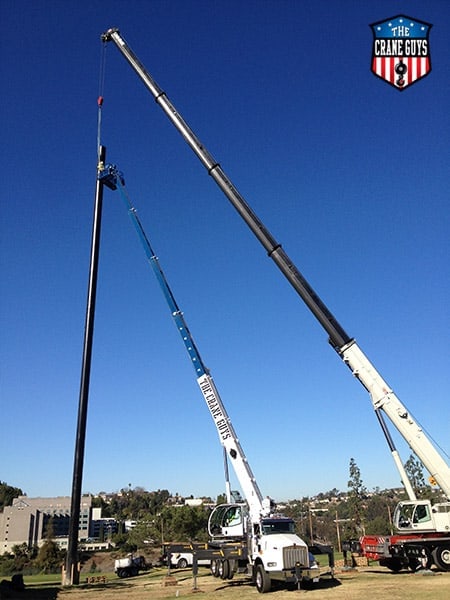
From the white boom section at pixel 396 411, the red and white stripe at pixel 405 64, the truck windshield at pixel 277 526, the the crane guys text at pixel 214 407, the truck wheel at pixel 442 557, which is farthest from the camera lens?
the the crane guys text at pixel 214 407

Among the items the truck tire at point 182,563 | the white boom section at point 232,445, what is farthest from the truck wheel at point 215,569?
the truck tire at point 182,563

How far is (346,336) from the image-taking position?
17219 mm

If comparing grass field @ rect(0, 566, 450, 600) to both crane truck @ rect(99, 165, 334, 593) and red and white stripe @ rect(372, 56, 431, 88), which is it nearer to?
crane truck @ rect(99, 165, 334, 593)

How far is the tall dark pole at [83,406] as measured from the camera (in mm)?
22750

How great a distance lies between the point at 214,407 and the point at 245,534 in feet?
17.2

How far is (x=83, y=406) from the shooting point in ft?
83.4

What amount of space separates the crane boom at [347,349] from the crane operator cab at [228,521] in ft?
→ 24.6

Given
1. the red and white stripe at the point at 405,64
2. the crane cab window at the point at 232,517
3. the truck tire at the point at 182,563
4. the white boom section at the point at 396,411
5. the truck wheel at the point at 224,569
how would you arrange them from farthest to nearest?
the truck tire at the point at 182,563
the crane cab window at the point at 232,517
the truck wheel at the point at 224,569
the white boom section at the point at 396,411
the red and white stripe at the point at 405,64

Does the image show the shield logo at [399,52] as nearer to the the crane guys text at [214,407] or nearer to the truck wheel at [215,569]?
the the crane guys text at [214,407]

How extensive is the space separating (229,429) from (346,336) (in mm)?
7143

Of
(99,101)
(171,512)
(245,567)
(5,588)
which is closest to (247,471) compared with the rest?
(245,567)

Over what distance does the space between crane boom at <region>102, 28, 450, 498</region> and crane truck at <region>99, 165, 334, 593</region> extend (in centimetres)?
503

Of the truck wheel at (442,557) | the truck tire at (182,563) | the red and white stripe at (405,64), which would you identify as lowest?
the truck wheel at (442,557)

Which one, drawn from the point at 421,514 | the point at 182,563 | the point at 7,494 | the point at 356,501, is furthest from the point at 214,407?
the point at 7,494
